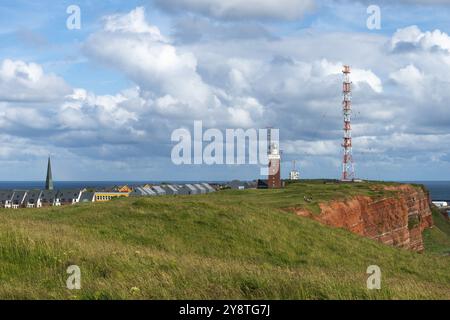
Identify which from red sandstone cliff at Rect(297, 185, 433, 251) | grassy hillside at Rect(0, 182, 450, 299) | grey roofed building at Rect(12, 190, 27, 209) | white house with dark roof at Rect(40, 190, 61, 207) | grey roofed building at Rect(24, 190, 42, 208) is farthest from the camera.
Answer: grey roofed building at Rect(12, 190, 27, 209)

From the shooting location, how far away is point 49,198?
131 meters

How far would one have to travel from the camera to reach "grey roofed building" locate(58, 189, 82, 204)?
129m

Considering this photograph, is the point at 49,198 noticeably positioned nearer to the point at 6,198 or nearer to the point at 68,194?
the point at 68,194

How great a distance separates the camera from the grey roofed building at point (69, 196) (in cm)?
12938

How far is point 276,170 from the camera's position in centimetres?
11662

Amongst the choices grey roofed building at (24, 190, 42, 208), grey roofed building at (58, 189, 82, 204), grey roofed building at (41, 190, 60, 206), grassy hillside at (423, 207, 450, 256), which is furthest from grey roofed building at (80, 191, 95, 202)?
grassy hillside at (423, 207, 450, 256)

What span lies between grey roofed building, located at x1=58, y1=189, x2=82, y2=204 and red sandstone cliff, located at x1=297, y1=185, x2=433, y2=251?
75.5 meters

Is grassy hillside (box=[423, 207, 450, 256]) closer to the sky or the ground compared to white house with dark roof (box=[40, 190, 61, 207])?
closer to the ground

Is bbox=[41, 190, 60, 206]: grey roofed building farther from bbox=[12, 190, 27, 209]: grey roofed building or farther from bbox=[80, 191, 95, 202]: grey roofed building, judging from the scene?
bbox=[80, 191, 95, 202]: grey roofed building

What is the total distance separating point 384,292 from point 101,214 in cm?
2190

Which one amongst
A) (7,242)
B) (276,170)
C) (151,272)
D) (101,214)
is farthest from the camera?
(276,170)

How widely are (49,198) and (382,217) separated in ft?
288

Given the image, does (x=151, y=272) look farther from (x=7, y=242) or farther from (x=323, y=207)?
(x=323, y=207)
